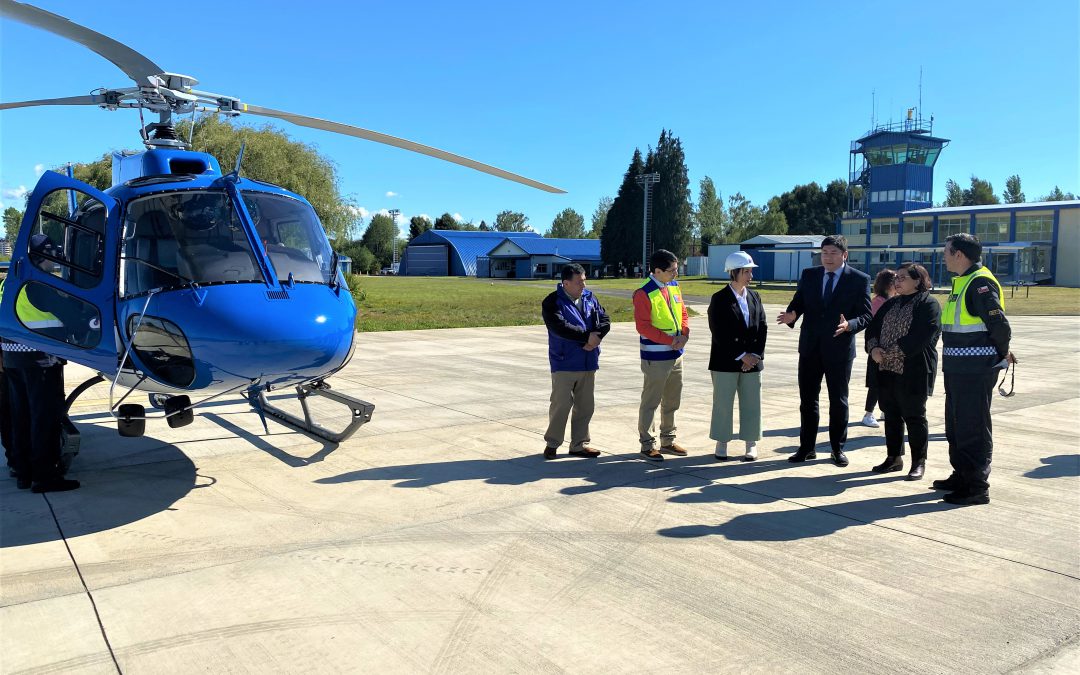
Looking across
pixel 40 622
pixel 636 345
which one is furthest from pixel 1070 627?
pixel 636 345

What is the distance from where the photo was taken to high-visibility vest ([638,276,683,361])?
6457mm

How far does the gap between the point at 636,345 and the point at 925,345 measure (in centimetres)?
1129

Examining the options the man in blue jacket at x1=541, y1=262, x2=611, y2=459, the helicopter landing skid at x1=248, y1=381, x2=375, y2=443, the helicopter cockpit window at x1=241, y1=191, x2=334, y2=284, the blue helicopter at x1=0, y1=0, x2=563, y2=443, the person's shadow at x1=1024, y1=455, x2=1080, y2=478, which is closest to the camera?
the blue helicopter at x1=0, y1=0, x2=563, y2=443

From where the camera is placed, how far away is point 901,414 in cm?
620

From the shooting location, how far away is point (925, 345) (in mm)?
5898

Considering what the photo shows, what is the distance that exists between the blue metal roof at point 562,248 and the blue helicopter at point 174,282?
86.2 metres

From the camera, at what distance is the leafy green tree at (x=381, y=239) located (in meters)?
125

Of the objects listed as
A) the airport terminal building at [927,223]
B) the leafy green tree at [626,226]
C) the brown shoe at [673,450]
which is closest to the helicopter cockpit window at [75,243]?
the brown shoe at [673,450]

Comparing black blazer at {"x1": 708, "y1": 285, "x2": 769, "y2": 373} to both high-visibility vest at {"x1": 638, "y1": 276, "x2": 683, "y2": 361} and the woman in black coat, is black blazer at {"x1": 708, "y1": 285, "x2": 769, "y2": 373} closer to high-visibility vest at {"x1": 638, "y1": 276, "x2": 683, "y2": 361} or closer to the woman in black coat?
high-visibility vest at {"x1": 638, "y1": 276, "x2": 683, "y2": 361}

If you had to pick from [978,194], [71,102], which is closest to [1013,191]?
[978,194]

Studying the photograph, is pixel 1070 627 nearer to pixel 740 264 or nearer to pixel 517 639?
pixel 517 639

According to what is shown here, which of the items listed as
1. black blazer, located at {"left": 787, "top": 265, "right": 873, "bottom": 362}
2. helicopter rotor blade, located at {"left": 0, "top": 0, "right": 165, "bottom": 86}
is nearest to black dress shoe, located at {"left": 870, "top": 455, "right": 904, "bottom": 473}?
black blazer, located at {"left": 787, "top": 265, "right": 873, "bottom": 362}

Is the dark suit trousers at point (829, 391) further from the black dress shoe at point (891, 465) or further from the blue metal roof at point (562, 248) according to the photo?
the blue metal roof at point (562, 248)

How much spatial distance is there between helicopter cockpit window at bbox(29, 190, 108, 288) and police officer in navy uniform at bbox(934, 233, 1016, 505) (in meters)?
6.40
